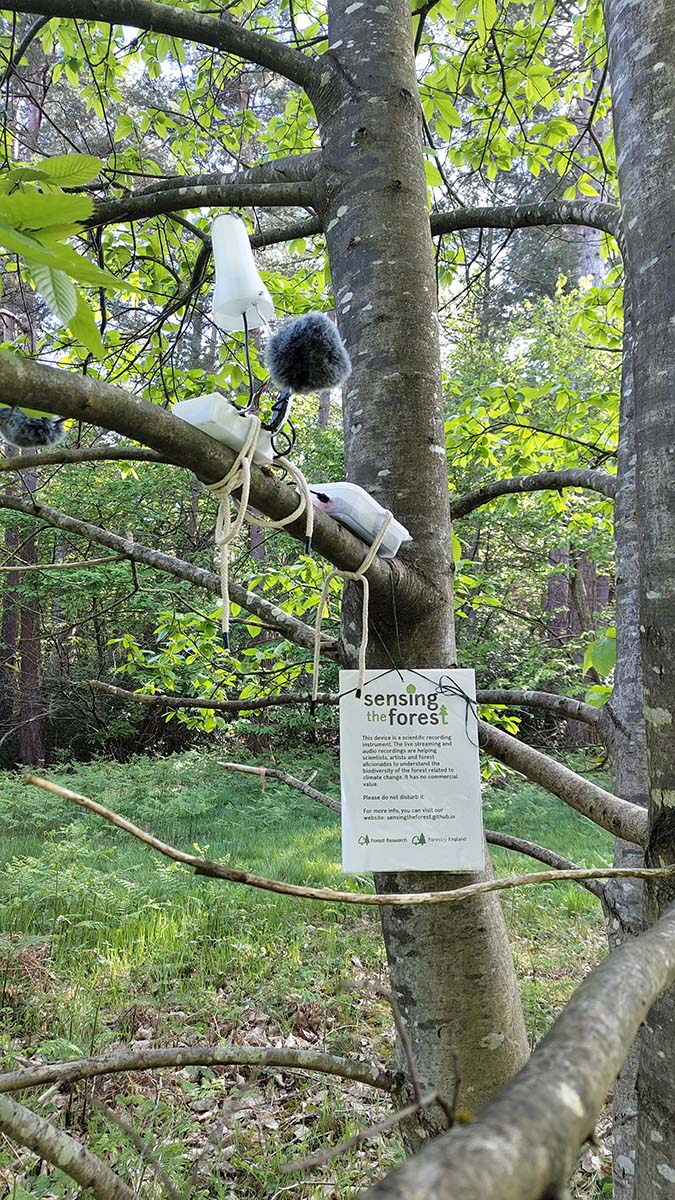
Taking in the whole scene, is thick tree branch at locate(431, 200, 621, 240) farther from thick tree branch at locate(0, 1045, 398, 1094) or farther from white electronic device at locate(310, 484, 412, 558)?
thick tree branch at locate(0, 1045, 398, 1094)

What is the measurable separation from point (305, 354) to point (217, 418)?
220 millimetres

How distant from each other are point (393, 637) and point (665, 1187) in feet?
2.58

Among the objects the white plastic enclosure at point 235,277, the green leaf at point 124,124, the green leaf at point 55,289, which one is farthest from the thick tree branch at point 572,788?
the green leaf at point 124,124

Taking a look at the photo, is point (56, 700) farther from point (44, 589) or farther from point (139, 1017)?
point (139, 1017)

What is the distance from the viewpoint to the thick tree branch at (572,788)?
1092mm

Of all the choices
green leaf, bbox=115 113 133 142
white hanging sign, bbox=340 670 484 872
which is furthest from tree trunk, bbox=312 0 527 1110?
green leaf, bbox=115 113 133 142

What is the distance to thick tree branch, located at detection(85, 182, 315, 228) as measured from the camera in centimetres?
154

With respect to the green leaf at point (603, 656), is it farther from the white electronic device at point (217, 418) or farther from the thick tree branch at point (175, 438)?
the white electronic device at point (217, 418)

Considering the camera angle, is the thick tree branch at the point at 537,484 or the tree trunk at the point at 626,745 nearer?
the tree trunk at the point at 626,745

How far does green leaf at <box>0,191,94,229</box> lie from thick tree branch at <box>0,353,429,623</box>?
4.5 inches

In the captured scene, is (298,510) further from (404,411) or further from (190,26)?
(190,26)

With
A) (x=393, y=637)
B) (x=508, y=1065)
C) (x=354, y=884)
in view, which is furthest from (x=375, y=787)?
(x=354, y=884)

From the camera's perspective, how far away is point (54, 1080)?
0.96 m

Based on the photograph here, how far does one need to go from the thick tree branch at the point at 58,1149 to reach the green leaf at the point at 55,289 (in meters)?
0.99
